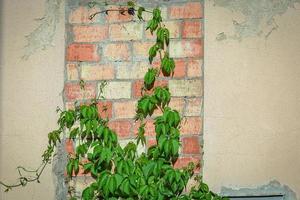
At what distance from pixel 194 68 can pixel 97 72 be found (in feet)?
1.59

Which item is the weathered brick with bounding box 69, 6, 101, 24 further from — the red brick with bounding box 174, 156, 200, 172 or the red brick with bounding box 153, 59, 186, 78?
the red brick with bounding box 174, 156, 200, 172

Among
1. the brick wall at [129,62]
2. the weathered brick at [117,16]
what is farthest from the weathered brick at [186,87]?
the weathered brick at [117,16]

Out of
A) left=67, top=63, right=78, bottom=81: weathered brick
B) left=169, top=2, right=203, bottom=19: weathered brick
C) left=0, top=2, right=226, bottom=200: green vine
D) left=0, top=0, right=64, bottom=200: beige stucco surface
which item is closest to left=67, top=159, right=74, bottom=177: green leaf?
left=0, top=2, right=226, bottom=200: green vine

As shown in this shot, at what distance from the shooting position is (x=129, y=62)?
7.58 ft

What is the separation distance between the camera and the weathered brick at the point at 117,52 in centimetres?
231

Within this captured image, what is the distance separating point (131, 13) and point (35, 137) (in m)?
0.79

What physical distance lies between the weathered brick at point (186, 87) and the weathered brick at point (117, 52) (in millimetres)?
262

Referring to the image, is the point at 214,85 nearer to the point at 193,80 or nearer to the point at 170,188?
the point at 193,80

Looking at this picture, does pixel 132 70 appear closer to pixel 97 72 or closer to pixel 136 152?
pixel 97 72

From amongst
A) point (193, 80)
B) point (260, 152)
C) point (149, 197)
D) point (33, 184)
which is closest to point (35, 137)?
point (33, 184)

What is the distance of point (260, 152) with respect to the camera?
2.23 m

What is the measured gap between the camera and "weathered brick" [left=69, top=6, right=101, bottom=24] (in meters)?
2.34

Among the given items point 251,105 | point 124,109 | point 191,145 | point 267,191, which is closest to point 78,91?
point 124,109

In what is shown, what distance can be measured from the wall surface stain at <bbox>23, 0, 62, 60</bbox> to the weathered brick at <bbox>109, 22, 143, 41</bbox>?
0.30m
